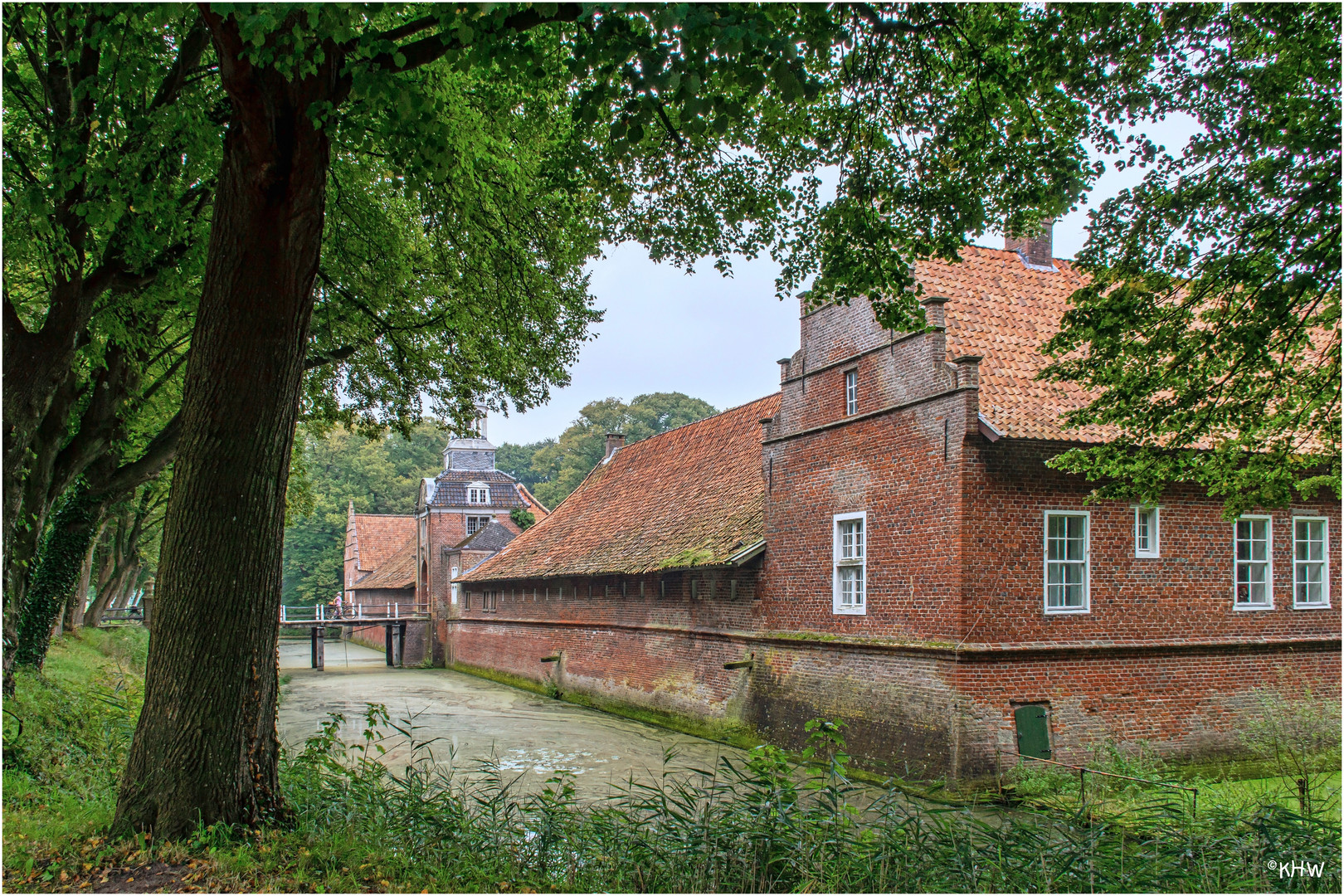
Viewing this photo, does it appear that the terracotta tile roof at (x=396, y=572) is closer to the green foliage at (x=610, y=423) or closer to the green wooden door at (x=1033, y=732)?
the green foliage at (x=610, y=423)

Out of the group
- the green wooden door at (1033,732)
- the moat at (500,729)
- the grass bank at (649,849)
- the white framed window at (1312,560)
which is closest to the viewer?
the grass bank at (649,849)

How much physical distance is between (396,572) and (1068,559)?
141ft

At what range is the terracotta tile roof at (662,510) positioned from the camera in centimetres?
1998

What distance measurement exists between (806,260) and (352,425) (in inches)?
325

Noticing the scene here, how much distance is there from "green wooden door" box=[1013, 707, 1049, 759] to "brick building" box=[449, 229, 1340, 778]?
30 millimetres

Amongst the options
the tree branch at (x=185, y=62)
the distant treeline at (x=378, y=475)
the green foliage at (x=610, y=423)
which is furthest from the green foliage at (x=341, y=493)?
the tree branch at (x=185, y=62)

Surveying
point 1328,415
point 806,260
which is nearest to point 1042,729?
point 1328,415

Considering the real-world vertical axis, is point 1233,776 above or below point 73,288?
below

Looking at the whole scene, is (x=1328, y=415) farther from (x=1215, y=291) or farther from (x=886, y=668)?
(x=886, y=668)

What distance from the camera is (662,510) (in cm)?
2395

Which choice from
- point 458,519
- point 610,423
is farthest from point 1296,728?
point 610,423

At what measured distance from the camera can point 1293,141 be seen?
7.43 meters

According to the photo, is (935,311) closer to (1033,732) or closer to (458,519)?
(1033,732)

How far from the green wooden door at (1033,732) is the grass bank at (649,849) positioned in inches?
225
